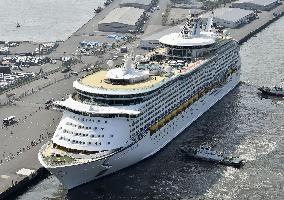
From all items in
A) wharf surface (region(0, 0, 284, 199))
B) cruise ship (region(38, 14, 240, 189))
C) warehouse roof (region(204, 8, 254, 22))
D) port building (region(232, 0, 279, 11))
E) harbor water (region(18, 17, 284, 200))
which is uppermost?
port building (region(232, 0, 279, 11))

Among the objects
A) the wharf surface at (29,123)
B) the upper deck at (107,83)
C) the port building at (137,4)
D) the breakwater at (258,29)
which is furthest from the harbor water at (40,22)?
the upper deck at (107,83)

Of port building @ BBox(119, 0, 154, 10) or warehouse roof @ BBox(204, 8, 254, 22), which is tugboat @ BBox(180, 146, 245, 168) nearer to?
warehouse roof @ BBox(204, 8, 254, 22)

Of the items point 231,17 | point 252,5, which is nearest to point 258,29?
point 231,17

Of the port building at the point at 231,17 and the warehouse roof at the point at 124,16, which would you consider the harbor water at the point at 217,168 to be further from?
the warehouse roof at the point at 124,16

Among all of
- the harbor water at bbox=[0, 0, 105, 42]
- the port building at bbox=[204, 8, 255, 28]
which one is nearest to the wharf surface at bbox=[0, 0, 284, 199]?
the harbor water at bbox=[0, 0, 105, 42]

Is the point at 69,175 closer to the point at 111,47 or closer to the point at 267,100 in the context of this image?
the point at 267,100

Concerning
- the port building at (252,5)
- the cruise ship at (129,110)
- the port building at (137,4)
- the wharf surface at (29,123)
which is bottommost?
the wharf surface at (29,123)
